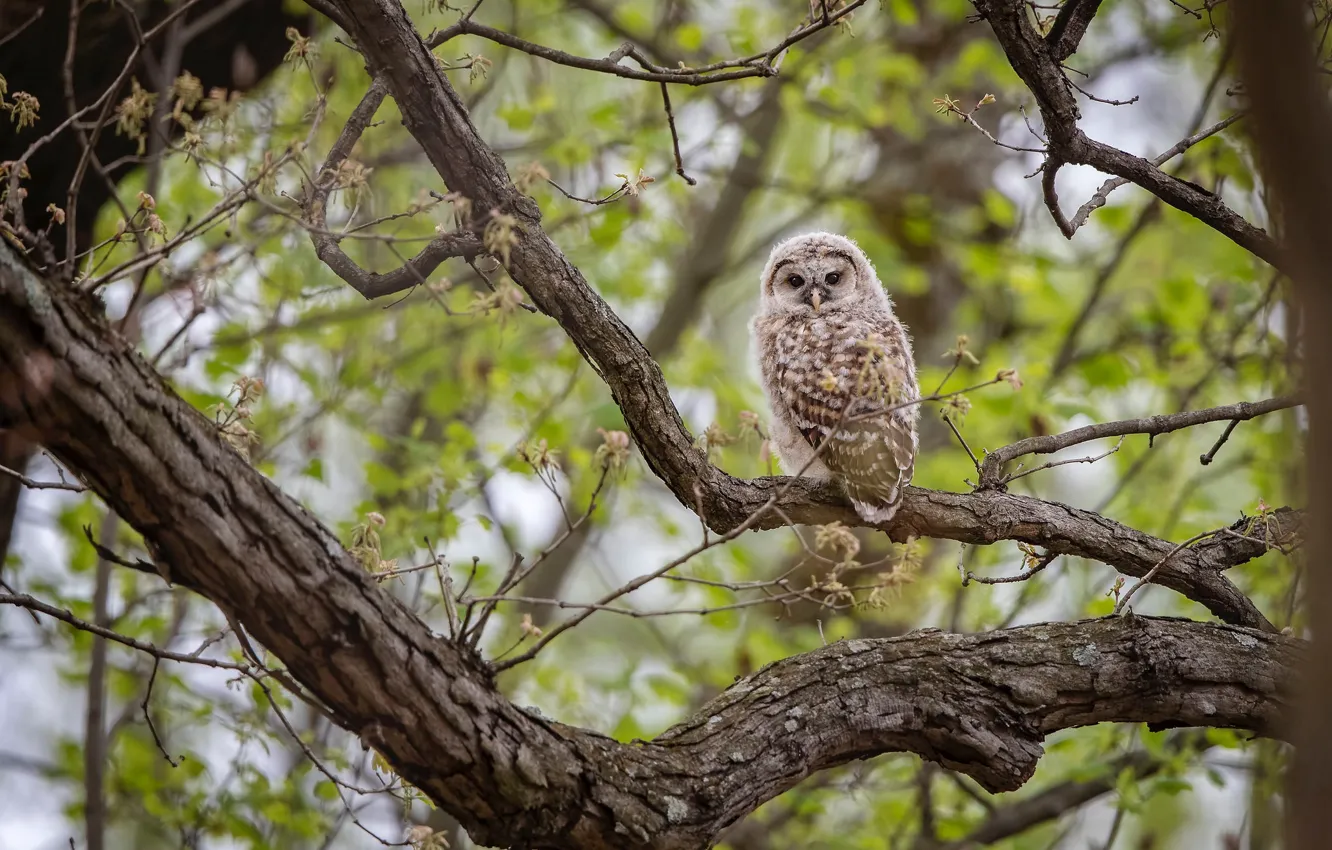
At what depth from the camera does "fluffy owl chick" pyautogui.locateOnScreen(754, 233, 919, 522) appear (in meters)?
3.80

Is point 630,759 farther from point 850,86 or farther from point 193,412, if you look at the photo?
point 850,86

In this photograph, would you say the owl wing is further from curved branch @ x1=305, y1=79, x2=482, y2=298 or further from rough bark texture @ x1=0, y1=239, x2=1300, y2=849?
curved branch @ x1=305, y1=79, x2=482, y2=298

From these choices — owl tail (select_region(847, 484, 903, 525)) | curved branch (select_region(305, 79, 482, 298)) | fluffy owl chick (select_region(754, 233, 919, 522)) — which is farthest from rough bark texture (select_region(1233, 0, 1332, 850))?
owl tail (select_region(847, 484, 903, 525))

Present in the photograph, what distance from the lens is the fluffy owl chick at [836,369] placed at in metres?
3.80

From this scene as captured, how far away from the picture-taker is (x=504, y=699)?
8.89 ft

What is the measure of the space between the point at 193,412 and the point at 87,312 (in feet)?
0.90

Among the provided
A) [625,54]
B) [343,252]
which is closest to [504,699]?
[343,252]

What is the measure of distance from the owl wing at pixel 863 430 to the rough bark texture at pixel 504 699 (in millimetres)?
551

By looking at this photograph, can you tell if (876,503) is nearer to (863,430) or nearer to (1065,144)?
(863,430)

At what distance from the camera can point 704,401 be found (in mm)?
8266

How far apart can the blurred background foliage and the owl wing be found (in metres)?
0.37

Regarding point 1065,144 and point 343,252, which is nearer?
point 343,252

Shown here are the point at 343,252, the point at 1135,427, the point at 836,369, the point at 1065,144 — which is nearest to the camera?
the point at 343,252

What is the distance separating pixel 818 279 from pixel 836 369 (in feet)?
3.45
